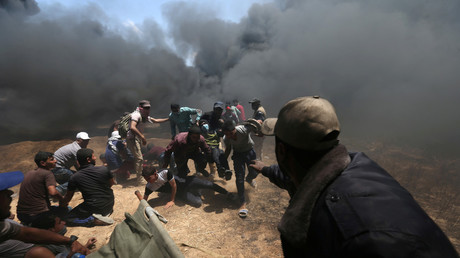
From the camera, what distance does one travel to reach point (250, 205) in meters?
4.08

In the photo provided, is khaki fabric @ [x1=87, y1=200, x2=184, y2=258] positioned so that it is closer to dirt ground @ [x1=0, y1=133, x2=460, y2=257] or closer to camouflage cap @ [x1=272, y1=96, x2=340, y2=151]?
dirt ground @ [x1=0, y1=133, x2=460, y2=257]

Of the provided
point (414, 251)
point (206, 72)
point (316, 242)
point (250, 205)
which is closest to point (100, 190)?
point (250, 205)

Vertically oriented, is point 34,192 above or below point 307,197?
below

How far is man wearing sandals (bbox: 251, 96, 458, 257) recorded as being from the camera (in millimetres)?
585

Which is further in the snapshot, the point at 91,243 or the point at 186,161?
the point at 186,161

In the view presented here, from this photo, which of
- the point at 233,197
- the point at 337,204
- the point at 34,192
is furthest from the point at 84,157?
the point at 337,204

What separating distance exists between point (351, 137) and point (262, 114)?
752cm

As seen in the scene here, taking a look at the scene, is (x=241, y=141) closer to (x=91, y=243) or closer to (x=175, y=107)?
(x=175, y=107)

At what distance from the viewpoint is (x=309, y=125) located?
0.86 meters

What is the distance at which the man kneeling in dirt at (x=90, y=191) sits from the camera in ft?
11.0

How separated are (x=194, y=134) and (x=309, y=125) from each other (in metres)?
3.33

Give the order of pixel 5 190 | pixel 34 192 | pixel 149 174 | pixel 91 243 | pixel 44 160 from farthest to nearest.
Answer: pixel 149 174 < pixel 44 160 < pixel 34 192 < pixel 91 243 < pixel 5 190

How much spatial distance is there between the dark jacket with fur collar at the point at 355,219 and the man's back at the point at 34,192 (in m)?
3.99

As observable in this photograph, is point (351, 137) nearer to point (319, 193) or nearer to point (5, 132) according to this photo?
point (319, 193)
